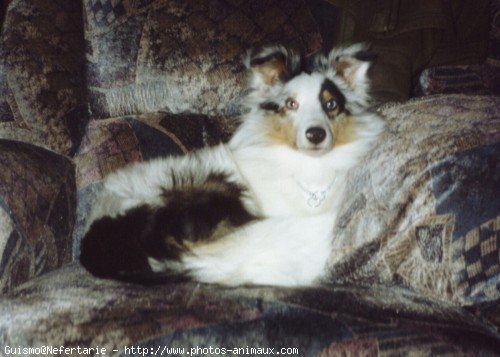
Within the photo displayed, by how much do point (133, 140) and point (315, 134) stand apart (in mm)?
896

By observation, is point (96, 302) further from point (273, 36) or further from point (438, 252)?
point (273, 36)

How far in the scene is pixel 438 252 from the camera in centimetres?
125

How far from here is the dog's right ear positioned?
2.11m

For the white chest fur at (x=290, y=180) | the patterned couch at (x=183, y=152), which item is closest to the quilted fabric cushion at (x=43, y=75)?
the patterned couch at (x=183, y=152)

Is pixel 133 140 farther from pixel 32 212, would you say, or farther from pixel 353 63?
pixel 353 63

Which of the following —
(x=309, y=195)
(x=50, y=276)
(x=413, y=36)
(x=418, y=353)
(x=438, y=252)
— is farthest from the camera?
(x=413, y=36)

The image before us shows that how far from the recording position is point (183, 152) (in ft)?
7.70

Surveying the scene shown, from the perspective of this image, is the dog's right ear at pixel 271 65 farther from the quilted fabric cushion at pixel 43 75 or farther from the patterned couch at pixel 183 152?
the quilted fabric cushion at pixel 43 75

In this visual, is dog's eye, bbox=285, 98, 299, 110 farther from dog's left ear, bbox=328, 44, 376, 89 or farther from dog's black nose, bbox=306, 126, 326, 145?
dog's left ear, bbox=328, 44, 376, 89

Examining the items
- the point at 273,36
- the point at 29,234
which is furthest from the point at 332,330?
the point at 273,36

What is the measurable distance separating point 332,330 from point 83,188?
1441 mm

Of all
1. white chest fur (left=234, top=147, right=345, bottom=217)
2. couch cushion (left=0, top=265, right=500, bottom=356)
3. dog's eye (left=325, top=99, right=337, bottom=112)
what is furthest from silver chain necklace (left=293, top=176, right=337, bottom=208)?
couch cushion (left=0, top=265, right=500, bottom=356)

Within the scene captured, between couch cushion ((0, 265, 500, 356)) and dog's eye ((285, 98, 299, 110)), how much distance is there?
1.00 m

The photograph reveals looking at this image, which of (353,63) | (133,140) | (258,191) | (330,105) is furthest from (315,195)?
(133,140)
